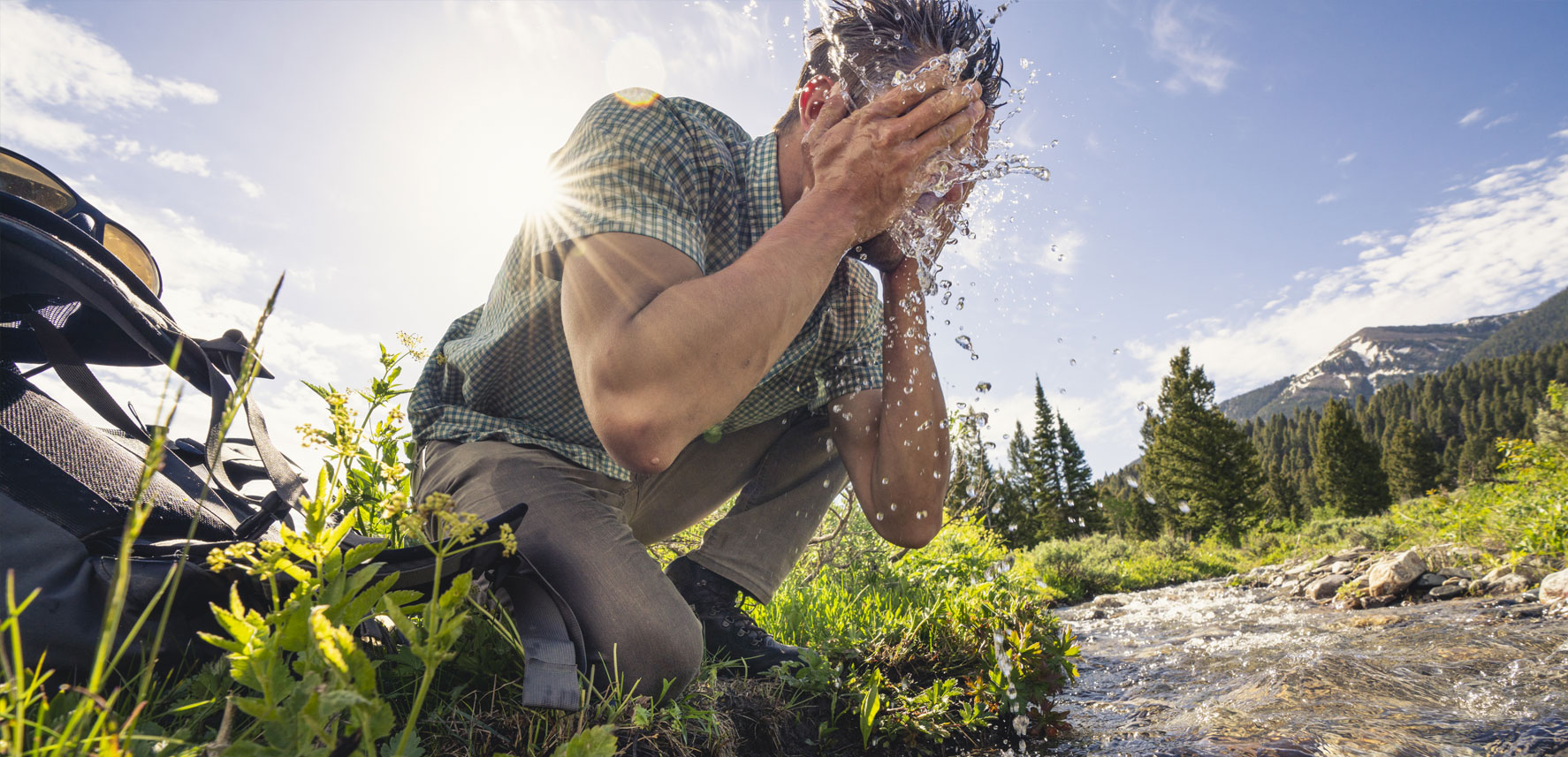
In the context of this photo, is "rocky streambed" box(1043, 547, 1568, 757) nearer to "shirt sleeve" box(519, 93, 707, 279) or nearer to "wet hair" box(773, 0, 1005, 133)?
"shirt sleeve" box(519, 93, 707, 279)

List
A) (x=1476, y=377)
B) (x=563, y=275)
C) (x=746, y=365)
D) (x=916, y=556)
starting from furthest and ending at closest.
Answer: (x=1476, y=377) < (x=916, y=556) < (x=563, y=275) < (x=746, y=365)

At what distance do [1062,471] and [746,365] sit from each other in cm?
5433

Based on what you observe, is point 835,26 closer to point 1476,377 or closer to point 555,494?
point 555,494

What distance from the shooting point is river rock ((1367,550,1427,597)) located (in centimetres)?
643

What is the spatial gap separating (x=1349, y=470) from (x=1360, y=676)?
60137mm

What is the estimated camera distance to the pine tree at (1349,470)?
48.6m

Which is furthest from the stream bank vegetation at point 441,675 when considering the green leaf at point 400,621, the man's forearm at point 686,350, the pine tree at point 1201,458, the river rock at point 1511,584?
the pine tree at point 1201,458

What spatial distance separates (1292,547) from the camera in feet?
55.3

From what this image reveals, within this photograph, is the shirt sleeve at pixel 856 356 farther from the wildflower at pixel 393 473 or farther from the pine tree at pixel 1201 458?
the pine tree at pixel 1201 458

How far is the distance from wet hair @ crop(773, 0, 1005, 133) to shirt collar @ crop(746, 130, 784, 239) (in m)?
0.20

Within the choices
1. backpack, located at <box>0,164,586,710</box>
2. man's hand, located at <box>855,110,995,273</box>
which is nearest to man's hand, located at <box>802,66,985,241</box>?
man's hand, located at <box>855,110,995,273</box>

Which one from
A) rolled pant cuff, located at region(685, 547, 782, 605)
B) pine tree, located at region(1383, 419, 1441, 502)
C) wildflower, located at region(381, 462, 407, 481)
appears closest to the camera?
wildflower, located at region(381, 462, 407, 481)

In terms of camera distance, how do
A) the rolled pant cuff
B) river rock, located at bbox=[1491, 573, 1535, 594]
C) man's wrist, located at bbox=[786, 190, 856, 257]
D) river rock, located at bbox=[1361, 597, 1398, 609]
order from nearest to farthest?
1. man's wrist, located at bbox=[786, 190, 856, 257]
2. the rolled pant cuff
3. river rock, located at bbox=[1491, 573, 1535, 594]
4. river rock, located at bbox=[1361, 597, 1398, 609]

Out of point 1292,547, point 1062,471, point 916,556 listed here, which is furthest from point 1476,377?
point 916,556
